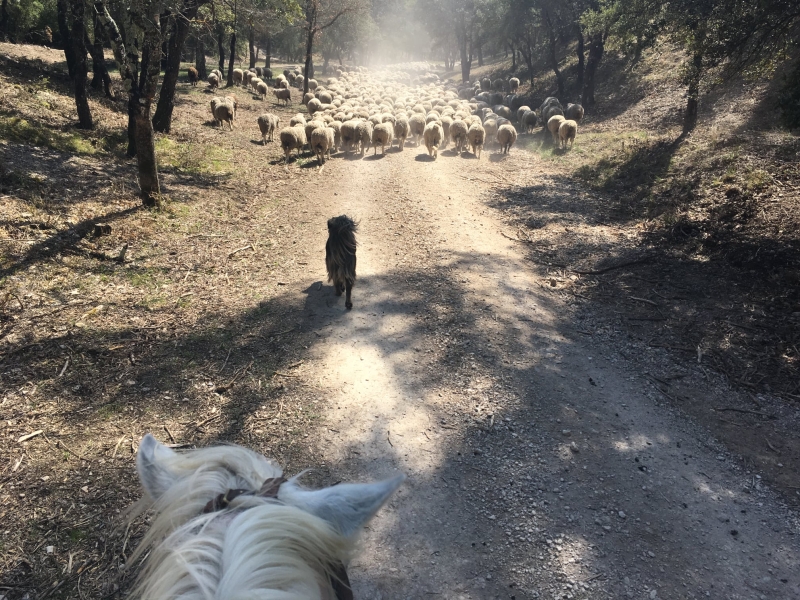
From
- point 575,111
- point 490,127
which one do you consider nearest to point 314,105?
point 490,127

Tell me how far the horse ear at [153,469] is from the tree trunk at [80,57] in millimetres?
12046

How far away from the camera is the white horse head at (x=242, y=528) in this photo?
3.66ft

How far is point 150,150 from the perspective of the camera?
9047 mm

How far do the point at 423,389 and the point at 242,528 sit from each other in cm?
407

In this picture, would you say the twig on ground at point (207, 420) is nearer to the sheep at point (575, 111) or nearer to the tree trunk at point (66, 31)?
the tree trunk at point (66, 31)

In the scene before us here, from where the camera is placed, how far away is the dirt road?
3.29 m

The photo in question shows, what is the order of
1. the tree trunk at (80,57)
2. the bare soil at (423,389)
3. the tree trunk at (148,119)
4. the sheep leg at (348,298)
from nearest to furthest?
the bare soil at (423,389) → the sheep leg at (348,298) → the tree trunk at (148,119) → the tree trunk at (80,57)

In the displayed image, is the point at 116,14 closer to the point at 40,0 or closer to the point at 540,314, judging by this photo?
the point at 40,0

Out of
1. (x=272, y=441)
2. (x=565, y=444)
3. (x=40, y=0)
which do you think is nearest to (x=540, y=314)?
(x=565, y=444)

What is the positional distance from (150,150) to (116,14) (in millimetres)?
8636

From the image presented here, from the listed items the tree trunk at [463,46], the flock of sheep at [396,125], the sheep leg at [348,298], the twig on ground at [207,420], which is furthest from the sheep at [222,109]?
the tree trunk at [463,46]

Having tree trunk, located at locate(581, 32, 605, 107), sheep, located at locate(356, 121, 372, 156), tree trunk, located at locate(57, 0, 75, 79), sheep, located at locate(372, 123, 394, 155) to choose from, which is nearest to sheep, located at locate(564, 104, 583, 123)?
tree trunk, located at locate(581, 32, 605, 107)

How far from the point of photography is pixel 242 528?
121 centimetres

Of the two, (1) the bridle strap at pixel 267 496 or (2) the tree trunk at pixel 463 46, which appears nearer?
(1) the bridle strap at pixel 267 496
